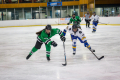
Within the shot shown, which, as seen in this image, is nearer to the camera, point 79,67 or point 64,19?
point 79,67

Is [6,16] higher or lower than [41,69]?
higher

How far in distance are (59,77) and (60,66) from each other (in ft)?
2.38

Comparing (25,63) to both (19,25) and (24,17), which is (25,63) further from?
(24,17)

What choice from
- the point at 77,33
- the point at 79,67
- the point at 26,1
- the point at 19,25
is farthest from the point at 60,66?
the point at 26,1

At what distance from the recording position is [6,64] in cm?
396

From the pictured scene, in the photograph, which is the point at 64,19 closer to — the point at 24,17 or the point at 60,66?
the point at 24,17

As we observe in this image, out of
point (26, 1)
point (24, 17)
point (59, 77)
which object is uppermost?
point (26, 1)

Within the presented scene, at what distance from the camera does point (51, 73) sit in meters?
3.19

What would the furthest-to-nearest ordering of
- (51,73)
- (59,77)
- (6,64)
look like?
(6,64)
(51,73)
(59,77)

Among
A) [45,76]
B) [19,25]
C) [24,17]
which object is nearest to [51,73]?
[45,76]

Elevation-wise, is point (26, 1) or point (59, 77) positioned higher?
point (26, 1)

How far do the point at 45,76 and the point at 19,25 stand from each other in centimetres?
1504

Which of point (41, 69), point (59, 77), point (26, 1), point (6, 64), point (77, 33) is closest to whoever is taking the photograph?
point (59, 77)

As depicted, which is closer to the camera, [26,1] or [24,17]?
[24,17]
